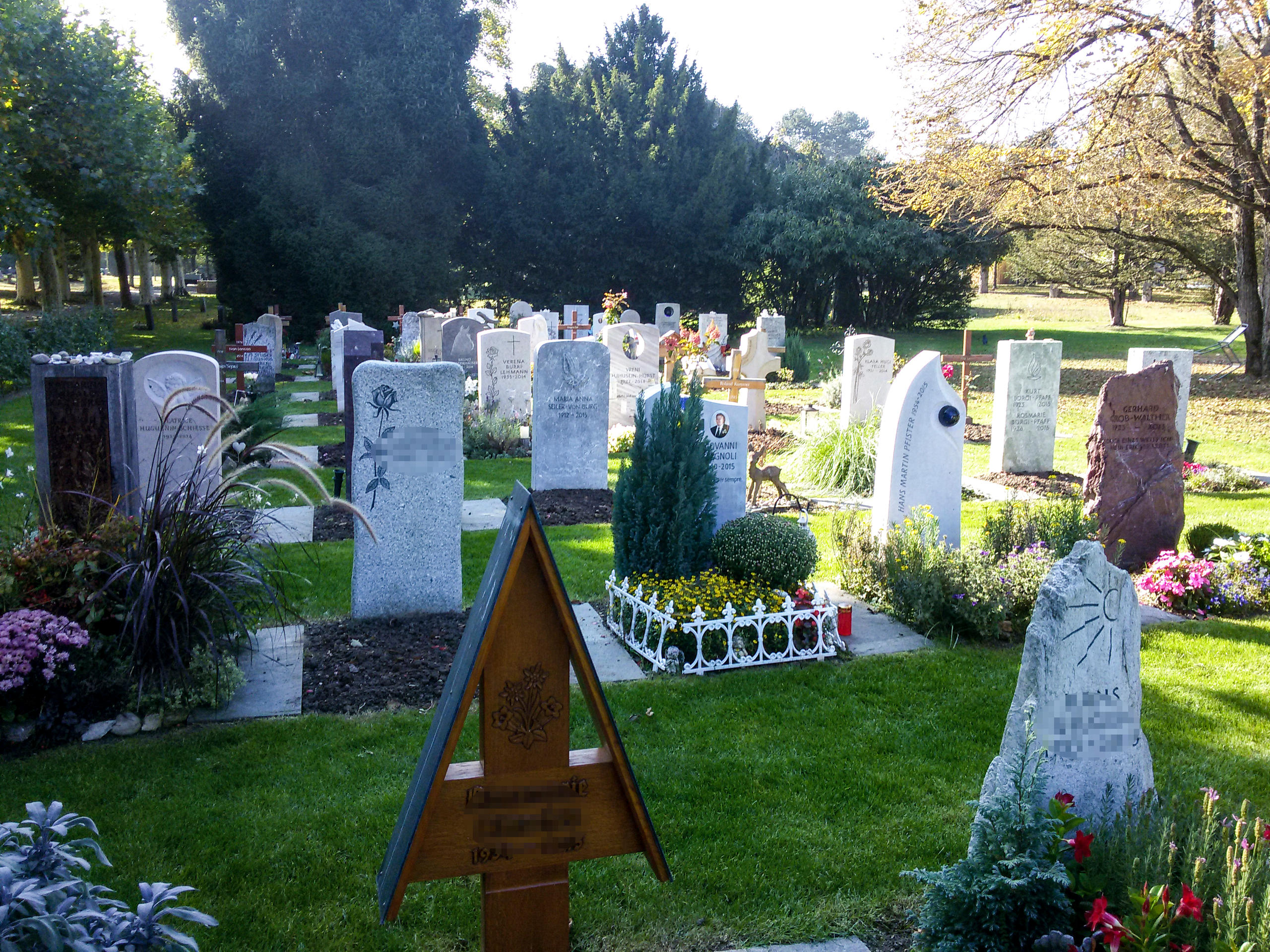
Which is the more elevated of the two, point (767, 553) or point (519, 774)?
point (519, 774)

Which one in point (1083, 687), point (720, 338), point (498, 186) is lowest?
point (1083, 687)

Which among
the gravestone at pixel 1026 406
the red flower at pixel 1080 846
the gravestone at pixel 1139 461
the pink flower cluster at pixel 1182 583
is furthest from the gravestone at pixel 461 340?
the red flower at pixel 1080 846

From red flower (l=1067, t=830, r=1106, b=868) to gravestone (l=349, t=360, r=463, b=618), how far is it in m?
4.61

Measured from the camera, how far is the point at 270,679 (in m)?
5.98

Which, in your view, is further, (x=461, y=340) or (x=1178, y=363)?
(x=461, y=340)

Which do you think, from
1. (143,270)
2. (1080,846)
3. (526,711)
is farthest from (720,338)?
(143,270)

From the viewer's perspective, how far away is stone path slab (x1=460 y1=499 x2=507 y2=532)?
31.4ft

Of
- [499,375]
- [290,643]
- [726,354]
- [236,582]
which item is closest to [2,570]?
[236,582]

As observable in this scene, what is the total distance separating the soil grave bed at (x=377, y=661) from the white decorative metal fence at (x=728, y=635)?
1213mm

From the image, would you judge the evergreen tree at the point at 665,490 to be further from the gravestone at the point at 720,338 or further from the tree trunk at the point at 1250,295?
the tree trunk at the point at 1250,295

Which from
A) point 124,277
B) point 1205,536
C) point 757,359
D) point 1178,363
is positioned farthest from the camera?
point 124,277

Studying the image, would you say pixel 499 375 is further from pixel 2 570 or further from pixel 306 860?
pixel 306 860

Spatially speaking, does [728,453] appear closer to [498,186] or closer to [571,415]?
[571,415]

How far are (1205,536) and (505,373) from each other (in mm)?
9946
